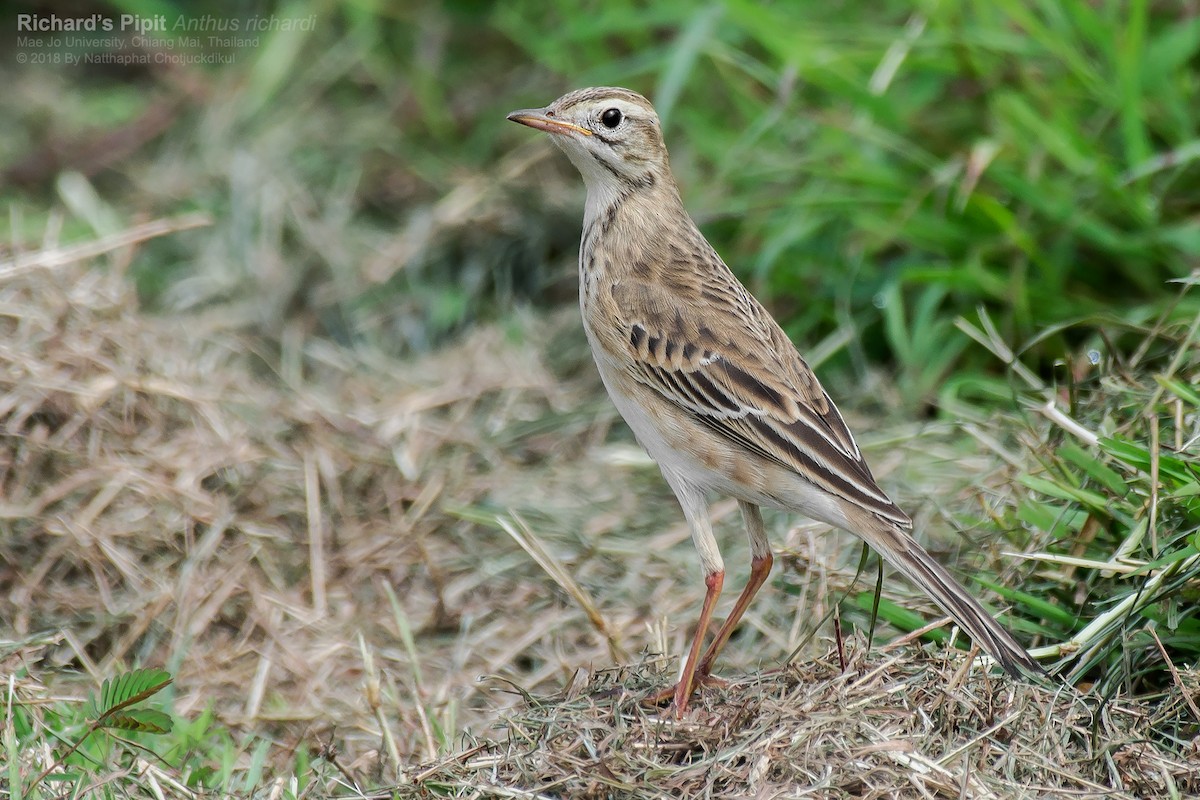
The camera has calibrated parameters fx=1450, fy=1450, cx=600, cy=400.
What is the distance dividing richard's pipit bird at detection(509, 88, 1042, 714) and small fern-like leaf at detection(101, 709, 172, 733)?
1.34m

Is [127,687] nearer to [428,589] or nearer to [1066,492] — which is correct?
[428,589]

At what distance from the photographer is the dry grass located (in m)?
3.55

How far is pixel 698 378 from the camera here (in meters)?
4.30

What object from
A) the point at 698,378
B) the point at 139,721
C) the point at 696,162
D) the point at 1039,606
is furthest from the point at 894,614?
the point at 696,162

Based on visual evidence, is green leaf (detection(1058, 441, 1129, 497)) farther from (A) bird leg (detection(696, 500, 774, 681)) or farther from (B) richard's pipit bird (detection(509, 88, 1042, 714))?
(A) bird leg (detection(696, 500, 774, 681))

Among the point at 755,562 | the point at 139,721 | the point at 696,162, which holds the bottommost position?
the point at 139,721

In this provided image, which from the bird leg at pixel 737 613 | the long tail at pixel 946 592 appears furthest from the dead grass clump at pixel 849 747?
the bird leg at pixel 737 613

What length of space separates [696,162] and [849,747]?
446 cm

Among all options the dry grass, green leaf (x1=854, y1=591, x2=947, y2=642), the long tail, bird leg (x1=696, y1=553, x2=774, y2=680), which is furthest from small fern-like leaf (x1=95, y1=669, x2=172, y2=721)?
green leaf (x1=854, y1=591, x2=947, y2=642)

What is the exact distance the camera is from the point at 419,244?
295 inches

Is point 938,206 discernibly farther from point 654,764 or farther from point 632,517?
point 654,764

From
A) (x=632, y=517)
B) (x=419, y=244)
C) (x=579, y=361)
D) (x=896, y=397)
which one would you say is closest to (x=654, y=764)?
(x=632, y=517)

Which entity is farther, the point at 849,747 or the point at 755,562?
the point at 755,562

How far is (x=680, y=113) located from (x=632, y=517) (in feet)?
8.48
